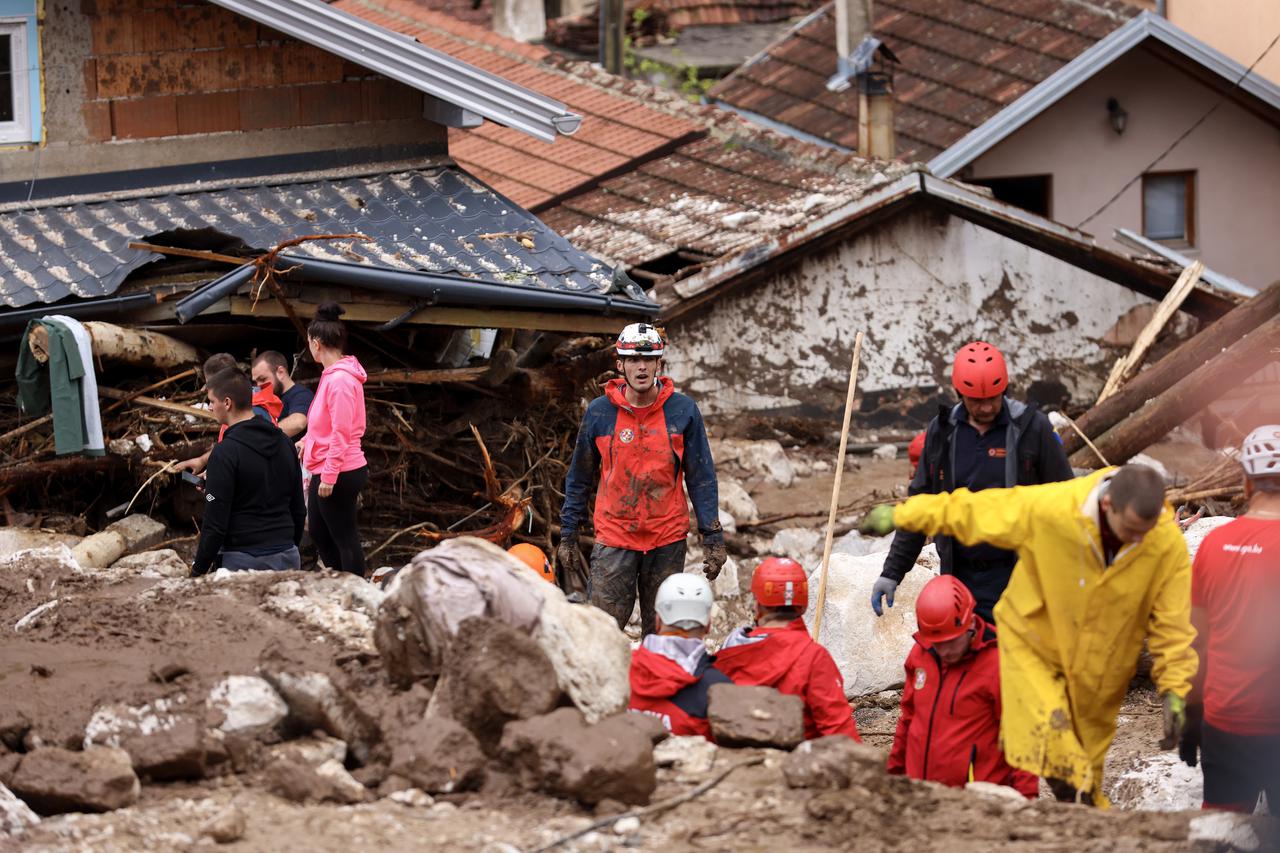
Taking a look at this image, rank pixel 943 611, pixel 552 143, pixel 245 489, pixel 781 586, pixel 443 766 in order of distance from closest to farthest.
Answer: pixel 443 766, pixel 943 611, pixel 781 586, pixel 245 489, pixel 552 143

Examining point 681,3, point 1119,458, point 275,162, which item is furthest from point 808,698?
point 681,3

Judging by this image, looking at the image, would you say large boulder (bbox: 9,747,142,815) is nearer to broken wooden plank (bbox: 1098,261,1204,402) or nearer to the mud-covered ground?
the mud-covered ground

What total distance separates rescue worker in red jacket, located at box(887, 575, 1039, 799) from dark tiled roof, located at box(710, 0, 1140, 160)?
1088 centimetres

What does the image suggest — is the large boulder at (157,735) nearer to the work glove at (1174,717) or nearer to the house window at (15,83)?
the work glove at (1174,717)

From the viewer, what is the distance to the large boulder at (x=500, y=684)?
5.38 metres

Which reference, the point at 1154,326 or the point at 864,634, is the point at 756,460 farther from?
the point at 864,634

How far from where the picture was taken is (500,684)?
537 centimetres

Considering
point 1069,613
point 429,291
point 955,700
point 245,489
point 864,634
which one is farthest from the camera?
point 429,291

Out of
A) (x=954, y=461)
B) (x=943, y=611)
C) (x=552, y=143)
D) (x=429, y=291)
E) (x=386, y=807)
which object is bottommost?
(x=386, y=807)

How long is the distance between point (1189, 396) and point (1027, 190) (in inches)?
269

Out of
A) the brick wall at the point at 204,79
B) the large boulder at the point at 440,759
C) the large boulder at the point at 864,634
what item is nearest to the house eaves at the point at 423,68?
the brick wall at the point at 204,79

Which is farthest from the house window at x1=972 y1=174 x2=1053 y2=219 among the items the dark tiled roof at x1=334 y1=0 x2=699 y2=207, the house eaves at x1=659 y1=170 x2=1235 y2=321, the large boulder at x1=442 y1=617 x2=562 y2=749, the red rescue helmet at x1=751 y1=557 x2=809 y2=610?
the large boulder at x1=442 y1=617 x2=562 y2=749

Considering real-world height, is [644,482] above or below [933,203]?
below

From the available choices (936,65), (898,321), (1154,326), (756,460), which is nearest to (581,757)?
(756,460)
